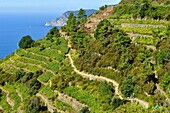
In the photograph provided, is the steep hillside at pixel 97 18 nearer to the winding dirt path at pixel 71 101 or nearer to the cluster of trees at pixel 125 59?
the cluster of trees at pixel 125 59

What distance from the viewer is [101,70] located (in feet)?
111

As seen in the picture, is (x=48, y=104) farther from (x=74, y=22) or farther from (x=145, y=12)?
(x=74, y=22)

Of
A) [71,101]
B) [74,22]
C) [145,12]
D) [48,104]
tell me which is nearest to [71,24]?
[74,22]

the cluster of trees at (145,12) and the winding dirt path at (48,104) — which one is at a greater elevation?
the cluster of trees at (145,12)

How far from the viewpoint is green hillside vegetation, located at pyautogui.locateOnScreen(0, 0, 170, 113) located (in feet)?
90.1

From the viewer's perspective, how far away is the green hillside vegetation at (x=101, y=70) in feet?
90.1

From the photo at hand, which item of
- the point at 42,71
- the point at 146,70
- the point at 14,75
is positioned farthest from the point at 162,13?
the point at 14,75

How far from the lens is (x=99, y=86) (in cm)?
3139

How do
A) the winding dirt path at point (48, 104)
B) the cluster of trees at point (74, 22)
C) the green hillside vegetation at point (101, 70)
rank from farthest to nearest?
1. the cluster of trees at point (74, 22)
2. the winding dirt path at point (48, 104)
3. the green hillside vegetation at point (101, 70)

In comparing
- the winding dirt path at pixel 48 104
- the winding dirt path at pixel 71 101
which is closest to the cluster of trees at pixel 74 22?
the winding dirt path at pixel 48 104

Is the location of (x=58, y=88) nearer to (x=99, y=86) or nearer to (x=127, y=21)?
(x=99, y=86)

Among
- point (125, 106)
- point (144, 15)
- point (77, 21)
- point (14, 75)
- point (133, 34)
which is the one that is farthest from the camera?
point (77, 21)

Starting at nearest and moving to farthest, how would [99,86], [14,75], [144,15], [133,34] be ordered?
[99,86]
[133,34]
[144,15]
[14,75]

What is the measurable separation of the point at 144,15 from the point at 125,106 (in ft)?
58.8
